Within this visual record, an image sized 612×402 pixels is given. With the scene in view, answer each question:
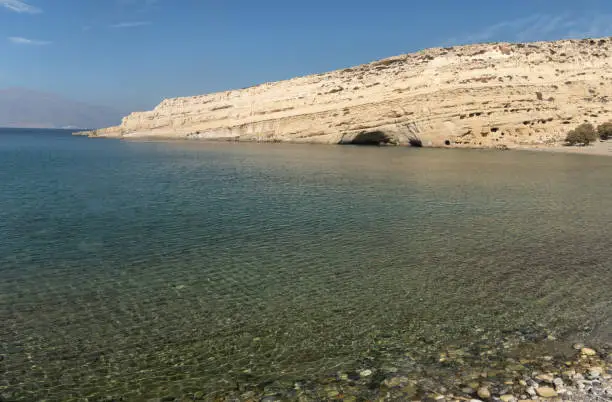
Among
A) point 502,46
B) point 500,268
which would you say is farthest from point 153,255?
point 502,46

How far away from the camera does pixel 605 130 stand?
43750 millimetres

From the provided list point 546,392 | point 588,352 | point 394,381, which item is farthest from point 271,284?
point 588,352

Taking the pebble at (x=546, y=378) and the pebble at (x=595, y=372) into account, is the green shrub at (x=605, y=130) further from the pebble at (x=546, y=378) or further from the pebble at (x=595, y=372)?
the pebble at (x=546, y=378)

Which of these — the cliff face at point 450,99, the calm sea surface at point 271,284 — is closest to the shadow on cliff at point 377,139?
the cliff face at point 450,99

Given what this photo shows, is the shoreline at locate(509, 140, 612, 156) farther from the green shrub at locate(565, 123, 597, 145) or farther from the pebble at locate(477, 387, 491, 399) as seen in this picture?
the pebble at locate(477, 387, 491, 399)

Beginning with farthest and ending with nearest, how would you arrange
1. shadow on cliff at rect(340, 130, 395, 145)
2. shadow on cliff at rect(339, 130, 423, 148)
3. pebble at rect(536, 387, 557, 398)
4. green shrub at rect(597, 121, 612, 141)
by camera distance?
shadow on cliff at rect(340, 130, 395, 145) < shadow on cliff at rect(339, 130, 423, 148) < green shrub at rect(597, 121, 612, 141) < pebble at rect(536, 387, 557, 398)

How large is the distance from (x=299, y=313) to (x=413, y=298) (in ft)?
6.16

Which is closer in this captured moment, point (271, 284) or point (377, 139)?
point (271, 284)

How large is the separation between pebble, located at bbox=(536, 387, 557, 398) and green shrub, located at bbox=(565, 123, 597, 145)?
144 ft

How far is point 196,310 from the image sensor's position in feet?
22.6

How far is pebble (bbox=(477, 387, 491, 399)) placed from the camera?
4535 millimetres

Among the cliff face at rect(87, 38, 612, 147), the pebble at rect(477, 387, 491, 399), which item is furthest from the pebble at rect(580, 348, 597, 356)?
the cliff face at rect(87, 38, 612, 147)

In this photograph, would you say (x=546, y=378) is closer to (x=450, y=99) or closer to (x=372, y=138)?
(x=450, y=99)

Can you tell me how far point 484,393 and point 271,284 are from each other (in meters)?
4.12
